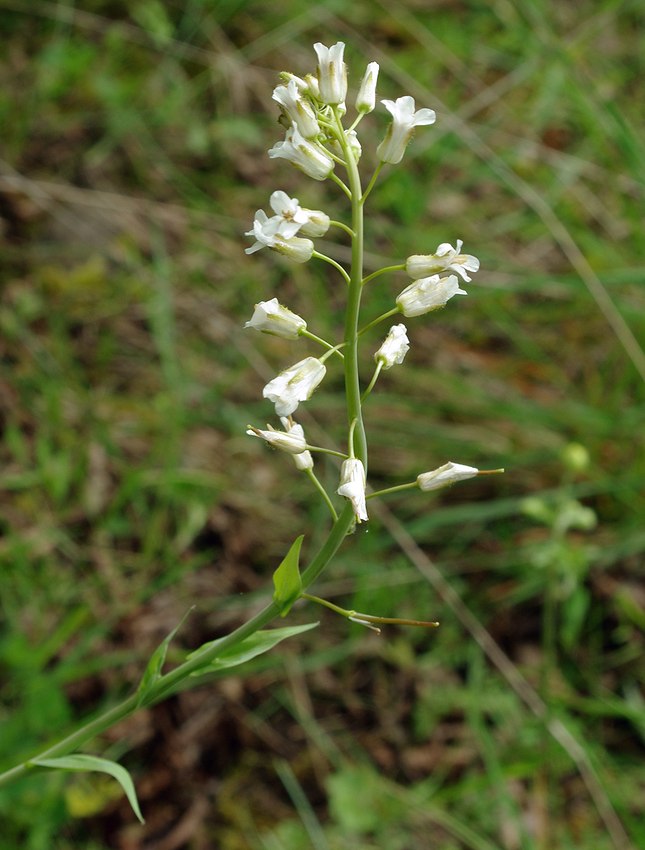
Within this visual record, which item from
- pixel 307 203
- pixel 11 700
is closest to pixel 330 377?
pixel 307 203

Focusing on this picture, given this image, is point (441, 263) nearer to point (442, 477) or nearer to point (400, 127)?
point (400, 127)

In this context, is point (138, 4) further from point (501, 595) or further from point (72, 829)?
point (72, 829)

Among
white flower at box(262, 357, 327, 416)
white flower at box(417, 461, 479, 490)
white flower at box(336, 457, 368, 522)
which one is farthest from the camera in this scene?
white flower at box(417, 461, 479, 490)

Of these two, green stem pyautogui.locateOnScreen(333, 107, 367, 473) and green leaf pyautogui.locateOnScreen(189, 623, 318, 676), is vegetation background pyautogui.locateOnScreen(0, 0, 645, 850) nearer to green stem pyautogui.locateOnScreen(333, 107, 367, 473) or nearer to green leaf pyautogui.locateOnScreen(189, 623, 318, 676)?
green leaf pyautogui.locateOnScreen(189, 623, 318, 676)

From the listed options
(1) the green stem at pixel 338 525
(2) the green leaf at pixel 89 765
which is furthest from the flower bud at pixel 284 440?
(2) the green leaf at pixel 89 765

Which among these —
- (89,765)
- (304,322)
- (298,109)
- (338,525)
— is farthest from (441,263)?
(89,765)

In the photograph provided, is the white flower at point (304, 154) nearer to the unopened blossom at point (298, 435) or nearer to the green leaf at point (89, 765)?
the unopened blossom at point (298, 435)

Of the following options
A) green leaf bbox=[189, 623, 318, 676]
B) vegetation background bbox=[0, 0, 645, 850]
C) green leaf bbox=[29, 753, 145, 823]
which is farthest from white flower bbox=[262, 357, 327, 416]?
vegetation background bbox=[0, 0, 645, 850]
